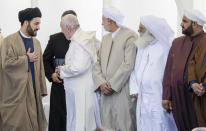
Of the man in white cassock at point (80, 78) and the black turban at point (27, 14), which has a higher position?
the black turban at point (27, 14)

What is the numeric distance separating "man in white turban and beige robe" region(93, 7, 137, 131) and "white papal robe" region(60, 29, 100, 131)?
10.5 inches

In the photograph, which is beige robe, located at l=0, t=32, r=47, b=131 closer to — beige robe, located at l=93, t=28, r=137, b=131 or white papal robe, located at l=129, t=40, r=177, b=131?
beige robe, located at l=93, t=28, r=137, b=131

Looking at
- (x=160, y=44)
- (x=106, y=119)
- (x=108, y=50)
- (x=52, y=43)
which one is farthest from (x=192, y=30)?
A: (x=52, y=43)

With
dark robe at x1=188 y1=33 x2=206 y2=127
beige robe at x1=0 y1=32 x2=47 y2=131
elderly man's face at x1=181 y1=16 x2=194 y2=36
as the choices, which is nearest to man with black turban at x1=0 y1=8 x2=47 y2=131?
beige robe at x1=0 y1=32 x2=47 y2=131

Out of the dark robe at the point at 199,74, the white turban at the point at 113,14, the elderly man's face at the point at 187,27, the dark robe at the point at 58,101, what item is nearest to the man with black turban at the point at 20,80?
the dark robe at the point at 58,101

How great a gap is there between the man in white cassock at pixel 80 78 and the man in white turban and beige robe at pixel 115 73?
0.82 feet

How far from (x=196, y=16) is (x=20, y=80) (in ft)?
8.11

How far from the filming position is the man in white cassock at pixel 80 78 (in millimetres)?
5918

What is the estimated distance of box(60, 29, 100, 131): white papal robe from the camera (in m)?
5.93

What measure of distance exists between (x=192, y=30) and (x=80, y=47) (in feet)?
5.53

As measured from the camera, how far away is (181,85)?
193 inches

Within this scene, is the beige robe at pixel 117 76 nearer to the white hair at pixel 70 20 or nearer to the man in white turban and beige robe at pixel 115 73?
the man in white turban and beige robe at pixel 115 73

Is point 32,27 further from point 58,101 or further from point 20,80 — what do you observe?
point 58,101

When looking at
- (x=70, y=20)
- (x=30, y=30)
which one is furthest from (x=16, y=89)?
(x=70, y=20)
